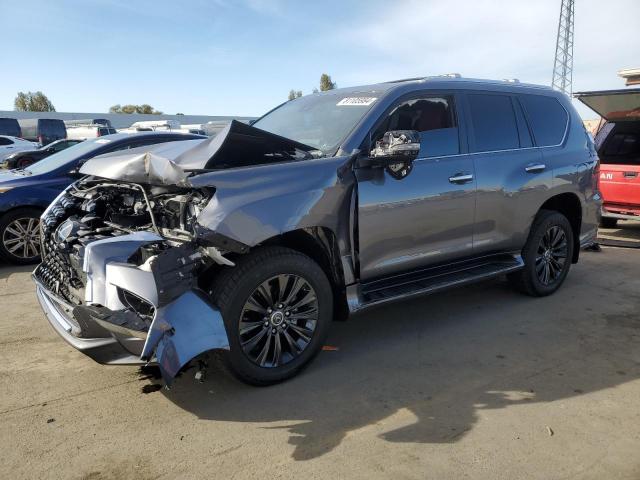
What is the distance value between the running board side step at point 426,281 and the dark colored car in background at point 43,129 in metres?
25.9

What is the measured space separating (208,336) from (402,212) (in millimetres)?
1706

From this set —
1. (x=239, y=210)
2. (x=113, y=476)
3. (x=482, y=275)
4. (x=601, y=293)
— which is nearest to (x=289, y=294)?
(x=239, y=210)

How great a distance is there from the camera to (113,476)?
8.37ft

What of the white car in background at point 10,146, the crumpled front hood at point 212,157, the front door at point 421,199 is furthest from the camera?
the white car in background at point 10,146

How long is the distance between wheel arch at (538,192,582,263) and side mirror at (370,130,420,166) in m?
2.35

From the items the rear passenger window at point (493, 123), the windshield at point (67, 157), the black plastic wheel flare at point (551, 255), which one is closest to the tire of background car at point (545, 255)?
the black plastic wheel flare at point (551, 255)

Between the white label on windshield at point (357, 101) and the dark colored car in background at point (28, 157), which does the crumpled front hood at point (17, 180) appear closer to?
the white label on windshield at point (357, 101)

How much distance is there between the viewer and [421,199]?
392 centimetres

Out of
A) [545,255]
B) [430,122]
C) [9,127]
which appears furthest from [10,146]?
[545,255]

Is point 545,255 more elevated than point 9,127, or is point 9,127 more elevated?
point 9,127

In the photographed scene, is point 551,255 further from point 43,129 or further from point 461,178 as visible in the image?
point 43,129

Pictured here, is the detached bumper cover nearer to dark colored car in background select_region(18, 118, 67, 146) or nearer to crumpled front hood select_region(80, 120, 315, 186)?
crumpled front hood select_region(80, 120, 315, 186)

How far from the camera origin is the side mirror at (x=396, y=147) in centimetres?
348

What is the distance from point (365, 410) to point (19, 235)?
5.29 metres
